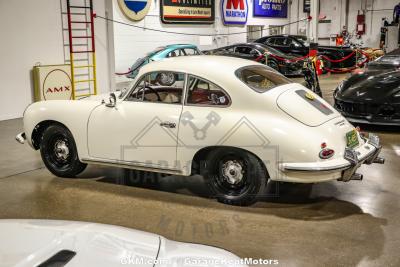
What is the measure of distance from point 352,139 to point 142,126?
7.41 feet

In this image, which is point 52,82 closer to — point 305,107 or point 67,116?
point 67,116

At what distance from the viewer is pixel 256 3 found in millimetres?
23891

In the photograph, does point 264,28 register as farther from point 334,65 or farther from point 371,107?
point 371,107

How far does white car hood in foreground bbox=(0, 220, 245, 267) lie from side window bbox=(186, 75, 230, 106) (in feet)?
9.51

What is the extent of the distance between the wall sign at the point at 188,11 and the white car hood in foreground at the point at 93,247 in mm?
16269

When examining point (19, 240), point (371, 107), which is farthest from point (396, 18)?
point (19, 240)

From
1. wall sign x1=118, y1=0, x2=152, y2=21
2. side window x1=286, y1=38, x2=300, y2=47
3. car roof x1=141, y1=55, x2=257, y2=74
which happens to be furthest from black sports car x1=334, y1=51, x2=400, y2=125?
side window x1=286, y1=38, x2=300, y2=47

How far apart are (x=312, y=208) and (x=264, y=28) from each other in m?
21.6

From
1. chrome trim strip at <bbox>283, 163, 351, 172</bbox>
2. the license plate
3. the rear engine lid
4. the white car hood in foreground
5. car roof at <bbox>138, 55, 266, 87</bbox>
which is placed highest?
car roof at <bbox>138, 55, 266, 87</bbox>

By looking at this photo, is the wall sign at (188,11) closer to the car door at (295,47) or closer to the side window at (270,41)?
the side window at (270,41)

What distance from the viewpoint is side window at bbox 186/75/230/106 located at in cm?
502

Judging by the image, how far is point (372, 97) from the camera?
8.14 metres

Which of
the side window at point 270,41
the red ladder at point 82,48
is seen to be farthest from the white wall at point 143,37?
the red ladder at point 82,48

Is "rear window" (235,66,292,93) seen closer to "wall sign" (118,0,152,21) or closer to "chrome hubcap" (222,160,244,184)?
"chrome hubcap" (222,160,244,184)
